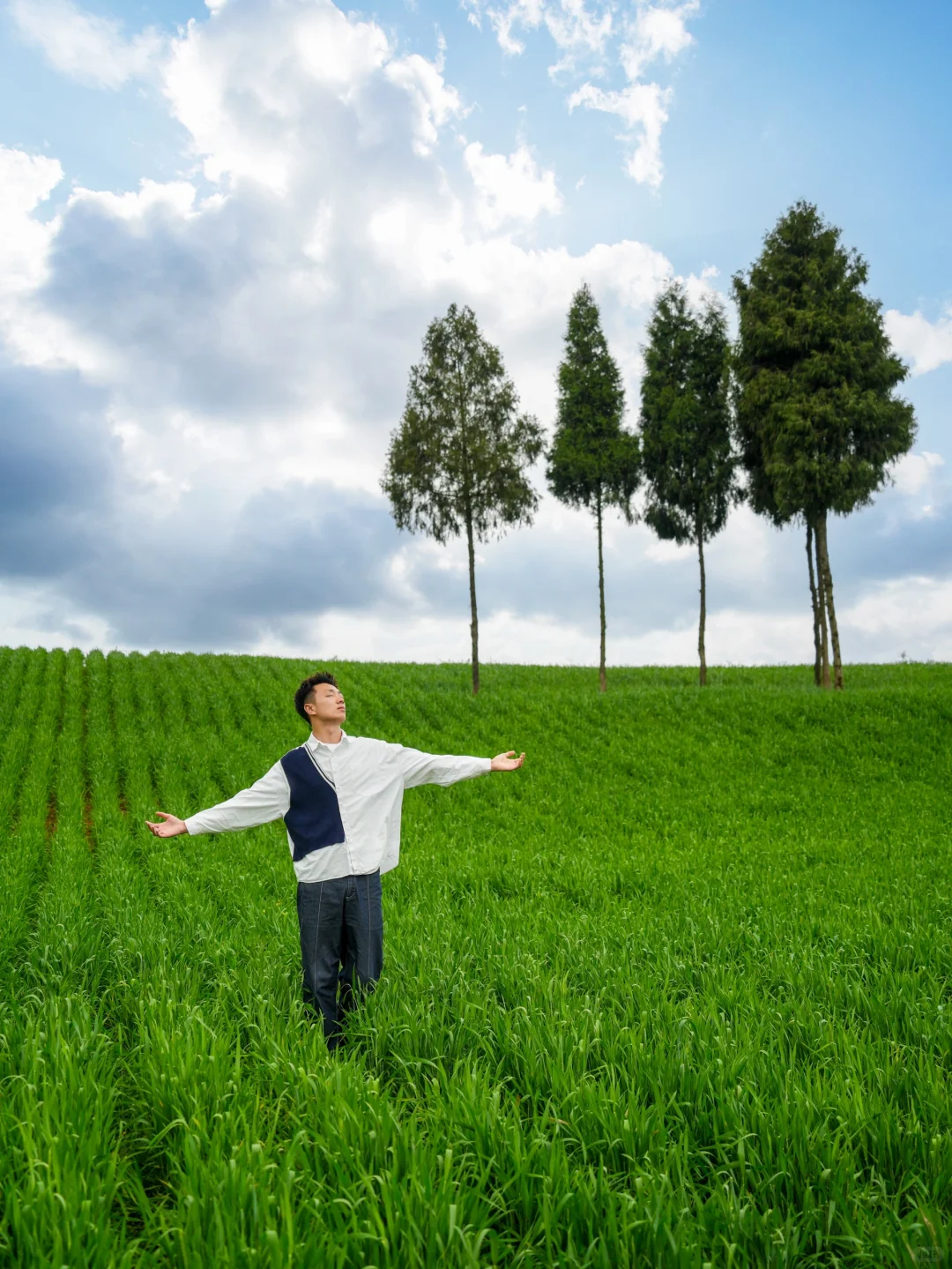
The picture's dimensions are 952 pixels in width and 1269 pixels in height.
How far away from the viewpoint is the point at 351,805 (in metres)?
5.29

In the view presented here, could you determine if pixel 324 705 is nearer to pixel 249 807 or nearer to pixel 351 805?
pixel 351 805

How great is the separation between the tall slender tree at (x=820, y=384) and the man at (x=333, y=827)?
27905 millimetres

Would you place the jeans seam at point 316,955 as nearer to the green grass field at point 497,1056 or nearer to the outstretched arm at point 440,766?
the green grass field at point 497,1056

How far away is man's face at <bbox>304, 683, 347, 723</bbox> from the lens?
534 centimetres

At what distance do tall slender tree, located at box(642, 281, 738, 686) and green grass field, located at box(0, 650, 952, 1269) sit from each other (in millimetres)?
21446

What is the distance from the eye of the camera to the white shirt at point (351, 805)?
516 centimetres

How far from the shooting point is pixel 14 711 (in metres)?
25.5

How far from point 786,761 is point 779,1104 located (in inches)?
745

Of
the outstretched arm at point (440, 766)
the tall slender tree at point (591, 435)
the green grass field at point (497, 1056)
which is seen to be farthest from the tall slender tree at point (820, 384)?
the outstretched arm at point (440, 766)

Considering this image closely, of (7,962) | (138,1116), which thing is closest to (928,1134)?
(138,1116)

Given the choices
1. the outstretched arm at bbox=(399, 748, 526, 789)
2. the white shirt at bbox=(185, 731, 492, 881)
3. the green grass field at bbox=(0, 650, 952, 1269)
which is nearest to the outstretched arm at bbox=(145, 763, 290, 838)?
the white shirt at bbox=(185, 731, 492, 881)

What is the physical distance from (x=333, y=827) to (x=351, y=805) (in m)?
0.19

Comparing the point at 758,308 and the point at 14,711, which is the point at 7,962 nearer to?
the point at 14,711

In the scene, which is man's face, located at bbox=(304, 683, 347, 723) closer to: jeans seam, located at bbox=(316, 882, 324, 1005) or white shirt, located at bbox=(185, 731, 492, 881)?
white shirt, located at bbox=(185, 731, 492, 881)
